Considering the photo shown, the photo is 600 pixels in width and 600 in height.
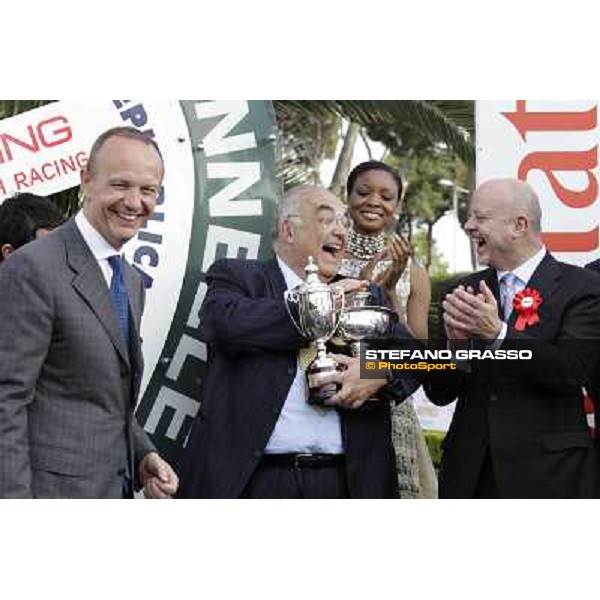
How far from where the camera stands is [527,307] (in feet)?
14.5

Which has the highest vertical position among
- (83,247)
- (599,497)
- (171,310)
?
(83,247)

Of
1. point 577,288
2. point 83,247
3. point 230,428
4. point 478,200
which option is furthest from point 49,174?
point 577,288

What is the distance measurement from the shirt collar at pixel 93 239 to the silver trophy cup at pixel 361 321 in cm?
96

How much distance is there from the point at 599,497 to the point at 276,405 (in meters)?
1.25

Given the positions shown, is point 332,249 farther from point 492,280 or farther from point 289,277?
point 492,280

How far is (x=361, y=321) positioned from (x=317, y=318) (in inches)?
8.4

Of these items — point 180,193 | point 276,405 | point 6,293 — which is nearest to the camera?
point 6,293

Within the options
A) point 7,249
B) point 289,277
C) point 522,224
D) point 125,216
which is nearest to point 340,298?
point 289,277

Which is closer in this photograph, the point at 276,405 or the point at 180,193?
the point at 276,405

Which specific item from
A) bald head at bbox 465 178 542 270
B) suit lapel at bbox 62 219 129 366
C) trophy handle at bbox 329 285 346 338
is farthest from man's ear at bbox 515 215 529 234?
suit lapel at bbox 62 219 129 366

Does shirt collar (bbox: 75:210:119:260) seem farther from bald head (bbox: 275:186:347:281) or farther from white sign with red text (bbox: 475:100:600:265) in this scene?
white sign with red text (bbox: 475:100:600:265)

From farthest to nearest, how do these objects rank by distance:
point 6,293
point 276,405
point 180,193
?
point 180,193 → point 276,405 → point 6,293

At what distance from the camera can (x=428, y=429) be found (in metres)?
4.63
